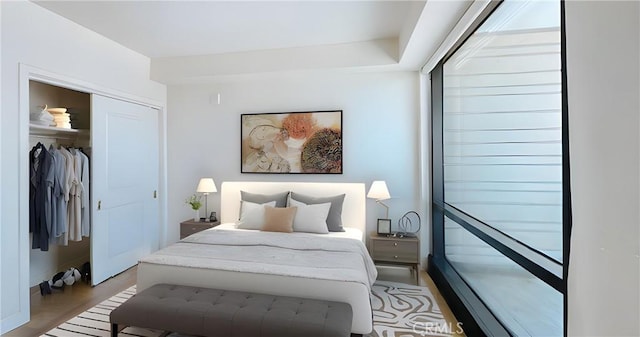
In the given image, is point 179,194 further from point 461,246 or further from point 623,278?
point 623,278

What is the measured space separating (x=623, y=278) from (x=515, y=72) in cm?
154

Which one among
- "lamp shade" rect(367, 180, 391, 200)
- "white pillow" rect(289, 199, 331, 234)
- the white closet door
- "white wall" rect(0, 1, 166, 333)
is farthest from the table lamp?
"white wall" rect(0, 1, 166, 333)

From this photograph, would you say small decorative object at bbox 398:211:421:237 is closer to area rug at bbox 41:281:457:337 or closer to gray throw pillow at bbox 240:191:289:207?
area rug at bbox 41:281:457:337

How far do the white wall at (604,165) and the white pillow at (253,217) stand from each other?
2.78m

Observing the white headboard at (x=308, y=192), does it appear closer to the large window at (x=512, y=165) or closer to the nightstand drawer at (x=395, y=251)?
the nightstand drawer at (x=395, y=251)

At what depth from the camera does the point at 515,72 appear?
1829mm

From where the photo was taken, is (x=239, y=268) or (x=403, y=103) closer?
(x=239, y=268)

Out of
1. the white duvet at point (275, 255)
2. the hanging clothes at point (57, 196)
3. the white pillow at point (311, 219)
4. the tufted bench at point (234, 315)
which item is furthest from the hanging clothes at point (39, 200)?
the white pillow at point (311, 219)

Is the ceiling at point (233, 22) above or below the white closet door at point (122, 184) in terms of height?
above

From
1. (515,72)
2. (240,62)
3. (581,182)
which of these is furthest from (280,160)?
(581,182)

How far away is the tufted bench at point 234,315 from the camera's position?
1681 mm

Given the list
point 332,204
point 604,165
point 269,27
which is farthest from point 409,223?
point 604,165

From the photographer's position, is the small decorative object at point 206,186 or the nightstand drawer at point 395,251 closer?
the nightstand drawer at point 395,251

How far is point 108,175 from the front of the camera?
327 cm
